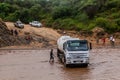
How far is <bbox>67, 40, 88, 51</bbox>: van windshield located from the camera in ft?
104

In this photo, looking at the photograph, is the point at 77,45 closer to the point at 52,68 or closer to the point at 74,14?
the point at 52,68

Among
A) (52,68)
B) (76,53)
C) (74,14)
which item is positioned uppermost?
(74,14)

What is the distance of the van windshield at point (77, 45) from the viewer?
31594 millimetres

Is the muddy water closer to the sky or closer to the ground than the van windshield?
closer to the ground

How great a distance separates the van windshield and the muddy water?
171 centimetres

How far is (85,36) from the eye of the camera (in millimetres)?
63875

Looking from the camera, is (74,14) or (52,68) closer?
(52,68)

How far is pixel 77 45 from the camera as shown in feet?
105

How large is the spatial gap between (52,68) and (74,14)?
4516cm

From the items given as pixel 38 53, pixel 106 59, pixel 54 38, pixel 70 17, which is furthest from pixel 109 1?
pixel 106 59

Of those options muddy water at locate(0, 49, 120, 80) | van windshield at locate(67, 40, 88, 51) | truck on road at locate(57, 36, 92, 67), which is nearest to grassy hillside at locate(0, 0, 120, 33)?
muddy water at locate(0, 49, 120, 80)

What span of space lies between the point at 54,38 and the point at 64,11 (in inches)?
742

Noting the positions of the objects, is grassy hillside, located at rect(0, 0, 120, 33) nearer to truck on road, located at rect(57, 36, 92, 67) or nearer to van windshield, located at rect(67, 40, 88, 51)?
van windshield, located at rect(67, 40, 88, 51)

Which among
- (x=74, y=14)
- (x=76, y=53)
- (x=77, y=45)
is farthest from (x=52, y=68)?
(x=74, y=14)
